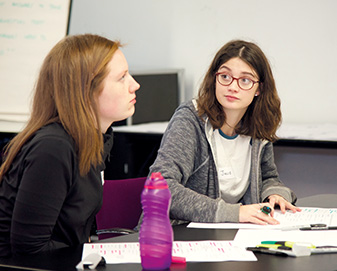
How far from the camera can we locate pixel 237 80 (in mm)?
2174

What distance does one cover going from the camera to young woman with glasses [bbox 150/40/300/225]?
2.11 metres

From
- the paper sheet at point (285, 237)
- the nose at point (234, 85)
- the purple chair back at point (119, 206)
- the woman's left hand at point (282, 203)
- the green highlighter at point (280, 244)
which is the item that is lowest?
the purple chair back at point (119, 206)

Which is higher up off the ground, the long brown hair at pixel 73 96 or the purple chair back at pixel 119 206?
the long brown hair at pixel 73 96

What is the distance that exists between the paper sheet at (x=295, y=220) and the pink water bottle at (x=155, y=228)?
55 cm

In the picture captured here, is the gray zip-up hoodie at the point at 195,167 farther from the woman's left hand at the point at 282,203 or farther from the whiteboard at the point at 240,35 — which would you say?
the whiteboard at the point at 240,35

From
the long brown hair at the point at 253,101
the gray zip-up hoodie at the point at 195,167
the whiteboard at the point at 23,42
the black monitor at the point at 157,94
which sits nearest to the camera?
the gray zip-up hoodie at the point at 195,167

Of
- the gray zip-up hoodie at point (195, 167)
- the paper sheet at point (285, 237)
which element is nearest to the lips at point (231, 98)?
the gray zip-up hoodie at point (195, 167)

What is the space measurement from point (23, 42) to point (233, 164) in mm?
1915

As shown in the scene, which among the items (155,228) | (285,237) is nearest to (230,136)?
(285,237)

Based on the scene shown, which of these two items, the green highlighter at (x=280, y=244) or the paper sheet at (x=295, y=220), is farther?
the paper sheet at (x=295, y=220)

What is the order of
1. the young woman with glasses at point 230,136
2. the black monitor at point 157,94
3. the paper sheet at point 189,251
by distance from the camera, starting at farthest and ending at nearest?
the black monitor at point 157,94 < the young woman with glasses at point 230,136 < the paper sheet at point 189,251

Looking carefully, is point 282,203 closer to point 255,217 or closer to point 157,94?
point 255,217

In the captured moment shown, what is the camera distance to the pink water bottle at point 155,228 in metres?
1.21

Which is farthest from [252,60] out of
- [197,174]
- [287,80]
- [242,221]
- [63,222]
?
[287,80]
